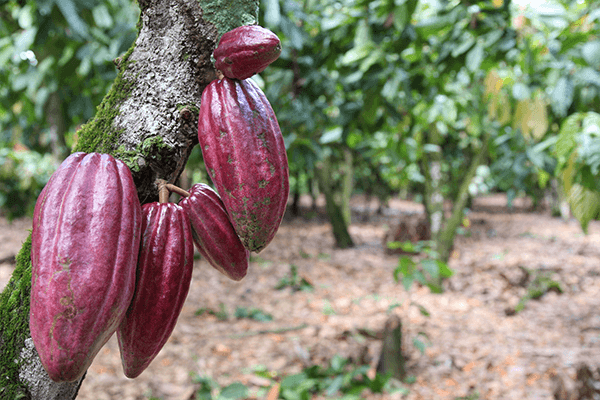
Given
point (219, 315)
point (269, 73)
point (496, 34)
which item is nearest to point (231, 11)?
point (496, 34)

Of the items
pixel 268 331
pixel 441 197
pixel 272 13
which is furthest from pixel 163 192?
pixel 441 197

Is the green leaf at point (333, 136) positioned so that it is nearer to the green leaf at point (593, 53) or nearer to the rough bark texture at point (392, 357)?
Result: the rough bark texture at point (392, 357)

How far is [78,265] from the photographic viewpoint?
1.35ft

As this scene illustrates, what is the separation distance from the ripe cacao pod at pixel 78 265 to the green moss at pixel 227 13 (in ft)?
0.76

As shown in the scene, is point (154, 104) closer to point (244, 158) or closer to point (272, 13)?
point (244, 158)

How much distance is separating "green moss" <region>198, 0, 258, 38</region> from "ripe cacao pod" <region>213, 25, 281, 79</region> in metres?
0.04

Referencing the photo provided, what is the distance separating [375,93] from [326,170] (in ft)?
12.1

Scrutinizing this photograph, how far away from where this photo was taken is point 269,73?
263 cm

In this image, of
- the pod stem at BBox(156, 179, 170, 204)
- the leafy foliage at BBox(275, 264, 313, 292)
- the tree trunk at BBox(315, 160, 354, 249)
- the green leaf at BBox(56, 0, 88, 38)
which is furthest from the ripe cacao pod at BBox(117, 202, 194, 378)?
the tree trunk at BBox(315, 160, 354, 249)

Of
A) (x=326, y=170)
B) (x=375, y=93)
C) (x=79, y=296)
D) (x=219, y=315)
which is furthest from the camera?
(x=326, y=170)

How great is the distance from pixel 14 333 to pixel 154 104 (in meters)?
0.31

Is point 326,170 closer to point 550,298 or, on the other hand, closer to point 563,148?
point 550,298

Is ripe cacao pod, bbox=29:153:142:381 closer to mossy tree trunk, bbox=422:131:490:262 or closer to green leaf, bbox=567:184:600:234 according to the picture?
green leaf, bbox=567:184:600:234

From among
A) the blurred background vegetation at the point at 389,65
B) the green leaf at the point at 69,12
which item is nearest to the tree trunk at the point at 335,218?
the blurred background vegetation at the point at 389,65
